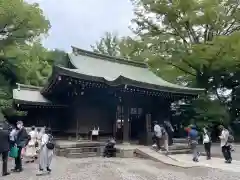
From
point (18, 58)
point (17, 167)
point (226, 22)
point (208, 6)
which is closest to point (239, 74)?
point (226, 22)

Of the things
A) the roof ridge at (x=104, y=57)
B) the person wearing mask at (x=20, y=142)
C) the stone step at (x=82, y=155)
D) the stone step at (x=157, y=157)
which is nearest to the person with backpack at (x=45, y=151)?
the person wearing mask at (x=20, y=142)

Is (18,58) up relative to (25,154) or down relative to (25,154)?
up

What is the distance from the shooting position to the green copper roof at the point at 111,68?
18.1 m

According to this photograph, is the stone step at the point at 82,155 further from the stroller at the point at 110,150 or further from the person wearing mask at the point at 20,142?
the person wearing mask at the point at 20,142

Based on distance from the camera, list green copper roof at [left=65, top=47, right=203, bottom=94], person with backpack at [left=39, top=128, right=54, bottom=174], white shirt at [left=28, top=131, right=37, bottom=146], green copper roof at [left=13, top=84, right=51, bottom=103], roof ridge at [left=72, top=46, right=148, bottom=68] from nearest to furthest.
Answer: person with backpack at [left=39, top=128, right=54, bottom=174] < white shirt at [left=28, top=131, right=37, bottom=146] < green copper roof at [left=13, top=84, right=51, bottom=103] < green copper roof at [left=65, top=47, right=203, bottom=94] < roof ridge at [left=72, top=46, right=148, bottom=68]

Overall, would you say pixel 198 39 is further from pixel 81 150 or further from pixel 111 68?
pixel 81 150

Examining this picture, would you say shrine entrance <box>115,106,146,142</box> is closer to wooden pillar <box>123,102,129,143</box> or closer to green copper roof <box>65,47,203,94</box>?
wooden pillar <box>123,102,129,143</box>

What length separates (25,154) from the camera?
37.7 ft

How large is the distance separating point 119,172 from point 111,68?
11938mm

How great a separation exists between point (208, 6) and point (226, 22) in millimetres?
2540

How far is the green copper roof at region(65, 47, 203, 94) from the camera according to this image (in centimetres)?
1814

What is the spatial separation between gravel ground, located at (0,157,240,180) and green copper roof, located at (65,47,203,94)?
688cm

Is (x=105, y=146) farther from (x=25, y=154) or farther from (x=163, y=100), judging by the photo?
(x=163, y=100)

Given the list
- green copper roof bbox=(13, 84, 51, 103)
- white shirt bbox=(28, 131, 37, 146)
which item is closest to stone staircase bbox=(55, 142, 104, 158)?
white shirt bbox=(28, 131, 37, 146)
